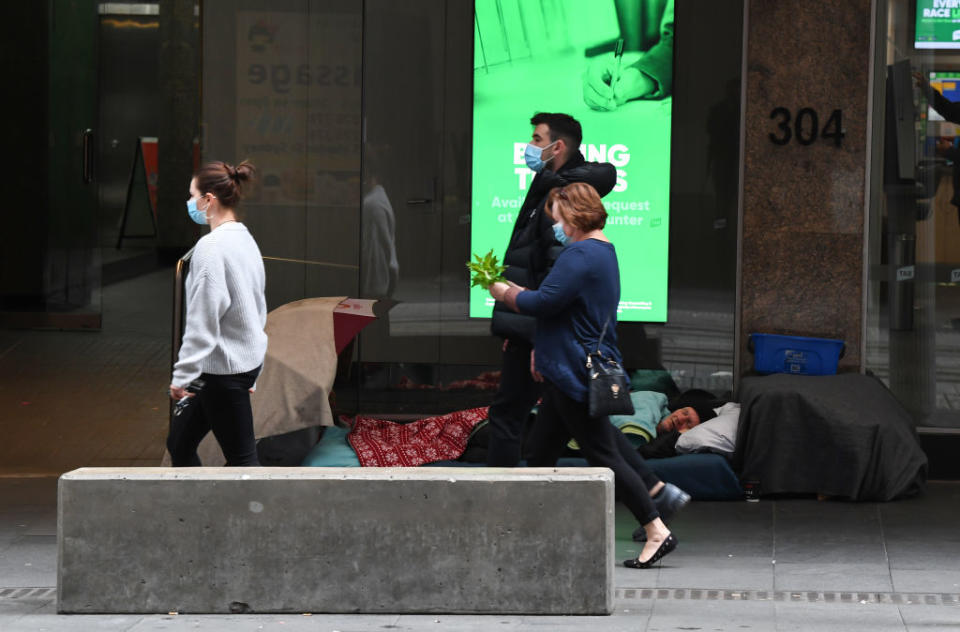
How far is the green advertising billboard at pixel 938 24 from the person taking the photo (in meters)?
8.32

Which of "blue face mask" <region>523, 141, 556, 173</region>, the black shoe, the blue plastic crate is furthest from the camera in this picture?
the blue plastic crate

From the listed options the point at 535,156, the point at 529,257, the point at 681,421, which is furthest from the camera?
the point at 681,421

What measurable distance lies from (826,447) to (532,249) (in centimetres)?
197

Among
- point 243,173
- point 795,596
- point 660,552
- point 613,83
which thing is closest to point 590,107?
point 613,83

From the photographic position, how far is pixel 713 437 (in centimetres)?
781

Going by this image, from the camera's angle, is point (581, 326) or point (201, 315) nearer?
point (201, 315)

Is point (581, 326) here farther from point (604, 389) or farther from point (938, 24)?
point (938, 24)

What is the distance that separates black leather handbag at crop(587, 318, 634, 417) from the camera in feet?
20.4

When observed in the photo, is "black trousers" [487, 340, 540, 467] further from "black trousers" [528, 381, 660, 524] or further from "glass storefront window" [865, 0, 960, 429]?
"glass storefront window" [865, 0, 960, 429]

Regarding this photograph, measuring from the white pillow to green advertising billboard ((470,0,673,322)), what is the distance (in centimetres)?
109

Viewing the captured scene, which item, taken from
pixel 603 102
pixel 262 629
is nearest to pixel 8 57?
pixel 603 102

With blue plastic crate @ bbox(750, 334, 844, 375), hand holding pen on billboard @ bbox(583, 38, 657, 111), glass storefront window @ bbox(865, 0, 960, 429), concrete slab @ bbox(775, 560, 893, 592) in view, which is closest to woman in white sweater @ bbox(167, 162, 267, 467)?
concrete slab @ bbox(775, 560, 893, 592)

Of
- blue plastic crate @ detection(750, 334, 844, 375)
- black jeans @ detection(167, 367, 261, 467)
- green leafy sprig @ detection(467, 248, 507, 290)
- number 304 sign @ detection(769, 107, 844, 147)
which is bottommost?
black jeans @ detection(167, 367, 261, 467)

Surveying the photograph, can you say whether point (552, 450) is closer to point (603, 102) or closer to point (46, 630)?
point (46, 630)
